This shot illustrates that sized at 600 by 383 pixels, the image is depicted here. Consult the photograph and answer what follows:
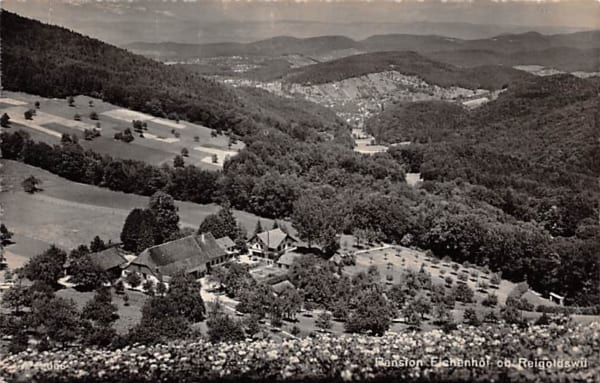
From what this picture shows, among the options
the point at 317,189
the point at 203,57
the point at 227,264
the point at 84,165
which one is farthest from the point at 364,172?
the point at 203,57

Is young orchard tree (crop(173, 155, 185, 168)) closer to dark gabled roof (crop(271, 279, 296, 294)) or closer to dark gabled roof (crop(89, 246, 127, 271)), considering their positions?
dark gabled roof (crop(89, 246, 127, 271))

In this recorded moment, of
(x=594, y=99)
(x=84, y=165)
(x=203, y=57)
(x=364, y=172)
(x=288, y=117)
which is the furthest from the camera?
(x=203, y=57)

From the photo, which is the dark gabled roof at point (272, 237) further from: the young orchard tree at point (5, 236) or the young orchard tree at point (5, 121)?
the young orchard tree at point (5, 121)

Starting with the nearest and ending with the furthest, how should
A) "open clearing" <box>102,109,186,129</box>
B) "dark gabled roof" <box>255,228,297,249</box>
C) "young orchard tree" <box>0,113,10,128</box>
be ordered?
"dark gabled roof" <box>255,228,297,249</box>, "young orchard tree" <box>0,113,10,128</box>, "open clearing" <box>102,109,186,129</box>

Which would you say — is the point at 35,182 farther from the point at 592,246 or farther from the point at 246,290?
the point at 592,246

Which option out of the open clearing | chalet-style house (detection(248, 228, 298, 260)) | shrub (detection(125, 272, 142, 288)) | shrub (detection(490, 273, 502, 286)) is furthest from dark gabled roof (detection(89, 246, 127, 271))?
the open clearing

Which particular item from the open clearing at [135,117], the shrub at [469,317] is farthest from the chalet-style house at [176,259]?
the open clearing at [135,117]
